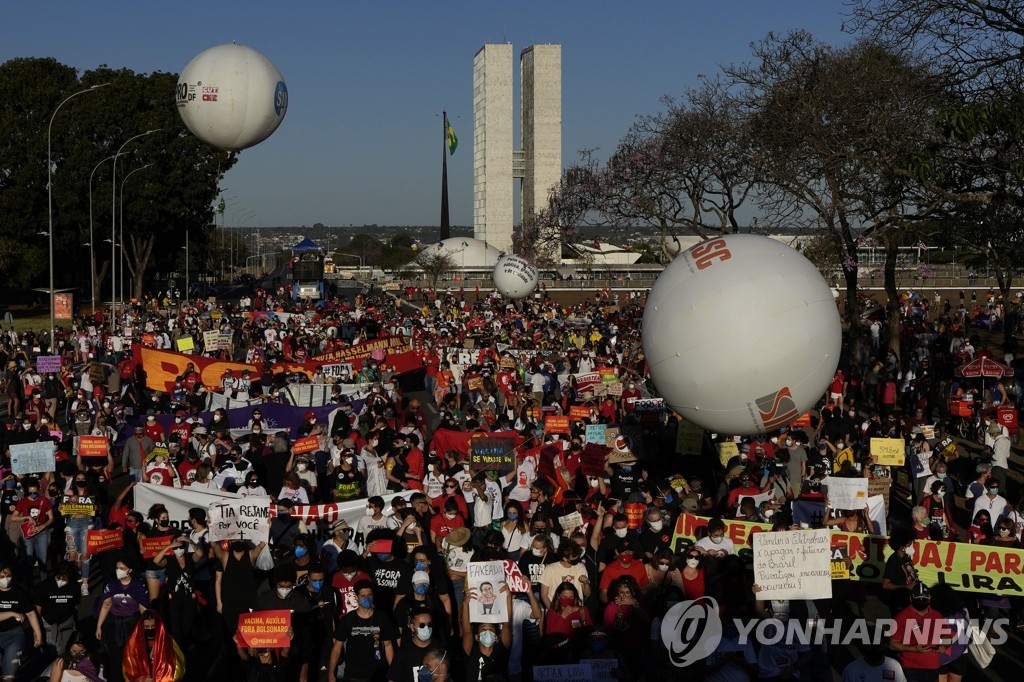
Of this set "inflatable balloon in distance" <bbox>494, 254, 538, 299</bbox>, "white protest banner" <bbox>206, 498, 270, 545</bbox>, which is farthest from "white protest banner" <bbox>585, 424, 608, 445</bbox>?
"inflatable balloon in distance" <bbox>494, 254, 538, 299</bbox>

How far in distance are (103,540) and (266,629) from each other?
128 inches

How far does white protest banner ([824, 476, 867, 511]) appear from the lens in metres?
12.5

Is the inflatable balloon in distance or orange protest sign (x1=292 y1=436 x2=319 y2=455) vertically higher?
the inflatable balloon in distance

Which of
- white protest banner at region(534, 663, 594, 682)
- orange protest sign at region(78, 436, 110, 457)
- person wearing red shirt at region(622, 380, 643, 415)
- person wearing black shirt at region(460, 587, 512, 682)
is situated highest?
person wearing red shirt at region(622, 380, 643, 415)

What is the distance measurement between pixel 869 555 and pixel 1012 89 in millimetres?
10418

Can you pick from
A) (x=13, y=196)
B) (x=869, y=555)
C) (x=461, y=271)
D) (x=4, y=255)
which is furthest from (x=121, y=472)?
(x=461, y=271)

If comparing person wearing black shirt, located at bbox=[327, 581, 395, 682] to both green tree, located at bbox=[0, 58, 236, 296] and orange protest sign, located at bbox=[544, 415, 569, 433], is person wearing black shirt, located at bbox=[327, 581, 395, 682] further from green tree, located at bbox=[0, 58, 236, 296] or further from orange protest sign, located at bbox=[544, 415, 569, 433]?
green tree, located at bbox=[0, 58, 236, 296]

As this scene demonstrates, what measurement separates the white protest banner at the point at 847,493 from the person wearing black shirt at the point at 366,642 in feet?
18.8

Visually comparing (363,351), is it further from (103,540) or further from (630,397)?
(103,540)

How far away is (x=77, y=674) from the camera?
814cm

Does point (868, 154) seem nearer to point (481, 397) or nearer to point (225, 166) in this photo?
point (481, 397)

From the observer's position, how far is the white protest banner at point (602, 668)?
8.03 m

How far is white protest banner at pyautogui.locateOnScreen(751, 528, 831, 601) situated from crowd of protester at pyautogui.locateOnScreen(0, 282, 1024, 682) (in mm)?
125

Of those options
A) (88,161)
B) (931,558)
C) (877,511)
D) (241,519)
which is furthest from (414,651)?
(88,161)
